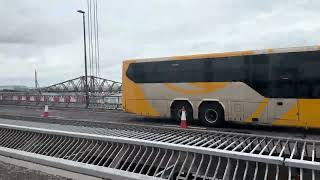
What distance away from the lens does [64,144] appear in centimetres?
770

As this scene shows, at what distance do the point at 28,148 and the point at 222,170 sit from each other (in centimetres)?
445

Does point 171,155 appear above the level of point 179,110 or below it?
above

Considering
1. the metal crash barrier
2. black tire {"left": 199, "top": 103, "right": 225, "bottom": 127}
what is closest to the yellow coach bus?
black tire {"left": 199, "top": 103, "right": 225, "bottom": 127}

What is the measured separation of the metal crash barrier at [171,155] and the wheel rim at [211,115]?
6.91 meters

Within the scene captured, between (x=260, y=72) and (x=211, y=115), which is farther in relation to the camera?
(x=211, y=115)

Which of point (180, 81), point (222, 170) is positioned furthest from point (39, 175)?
point (180, 81)

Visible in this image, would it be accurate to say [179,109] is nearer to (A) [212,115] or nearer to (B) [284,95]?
(A) [212,115]

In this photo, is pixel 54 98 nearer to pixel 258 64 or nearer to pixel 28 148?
pixel 258 64

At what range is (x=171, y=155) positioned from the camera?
6172 millimetres

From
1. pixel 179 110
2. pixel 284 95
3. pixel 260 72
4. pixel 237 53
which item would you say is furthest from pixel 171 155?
pixel 179 110

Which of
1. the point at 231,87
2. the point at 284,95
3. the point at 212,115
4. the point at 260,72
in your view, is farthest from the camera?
the point at 212,115

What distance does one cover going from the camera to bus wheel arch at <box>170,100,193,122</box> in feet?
53.6

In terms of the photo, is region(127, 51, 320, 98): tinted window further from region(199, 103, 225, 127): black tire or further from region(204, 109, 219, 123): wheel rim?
region(204, 109, 219, 123): wheel rim

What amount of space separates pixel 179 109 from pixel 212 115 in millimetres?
1676
